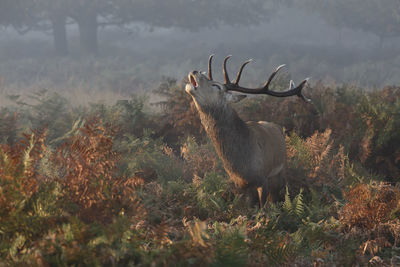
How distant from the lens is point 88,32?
30.9 m

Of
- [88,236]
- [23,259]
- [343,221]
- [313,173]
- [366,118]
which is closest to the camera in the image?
[23,259]

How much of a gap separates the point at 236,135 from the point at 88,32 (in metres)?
29.9

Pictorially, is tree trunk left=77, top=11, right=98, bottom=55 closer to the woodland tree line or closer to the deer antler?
the woodland tree line

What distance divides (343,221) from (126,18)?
29.6 m

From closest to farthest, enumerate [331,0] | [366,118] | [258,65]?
[366,118], [258,65], [331,0]

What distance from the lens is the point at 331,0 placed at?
122 ft

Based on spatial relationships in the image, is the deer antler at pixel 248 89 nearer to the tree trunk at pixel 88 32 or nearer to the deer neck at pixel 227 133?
the deer neck at pixel 227 133

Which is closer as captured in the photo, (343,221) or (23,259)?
(23,259)

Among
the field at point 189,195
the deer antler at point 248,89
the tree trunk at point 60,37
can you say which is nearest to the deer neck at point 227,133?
the deer antler at point 248,89

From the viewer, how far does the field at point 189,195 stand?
83.8 inches

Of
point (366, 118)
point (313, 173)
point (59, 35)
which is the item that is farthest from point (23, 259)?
point (59, 35)

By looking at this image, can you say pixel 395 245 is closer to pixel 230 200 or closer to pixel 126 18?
pixel 230 200

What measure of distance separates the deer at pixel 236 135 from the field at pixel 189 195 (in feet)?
0.98

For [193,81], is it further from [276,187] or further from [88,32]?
[88,32]
